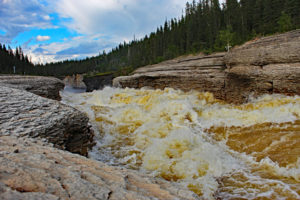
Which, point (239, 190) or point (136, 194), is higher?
point (136, 194)

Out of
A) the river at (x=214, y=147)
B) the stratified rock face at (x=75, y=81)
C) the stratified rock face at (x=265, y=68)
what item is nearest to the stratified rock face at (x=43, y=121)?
the river at (x=214, y=147)

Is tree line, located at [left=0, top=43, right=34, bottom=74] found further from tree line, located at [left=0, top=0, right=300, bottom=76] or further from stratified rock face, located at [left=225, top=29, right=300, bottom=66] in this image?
stratified rock face, located at [left=225, top=29, right=300, bottom=66]

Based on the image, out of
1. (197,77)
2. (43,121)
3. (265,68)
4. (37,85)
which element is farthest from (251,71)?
(37,85)

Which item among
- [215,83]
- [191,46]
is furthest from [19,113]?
[191,46]

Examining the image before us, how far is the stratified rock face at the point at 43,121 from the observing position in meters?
4.18

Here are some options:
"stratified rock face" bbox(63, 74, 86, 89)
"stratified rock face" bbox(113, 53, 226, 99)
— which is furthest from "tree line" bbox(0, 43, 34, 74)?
"stratified rock face" bbox(113, 53, 226, 99)

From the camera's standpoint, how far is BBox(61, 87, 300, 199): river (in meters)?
4.12

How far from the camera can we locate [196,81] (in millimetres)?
16188

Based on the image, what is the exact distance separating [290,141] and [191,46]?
3733 cm

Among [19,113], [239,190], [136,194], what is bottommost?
[239,190]

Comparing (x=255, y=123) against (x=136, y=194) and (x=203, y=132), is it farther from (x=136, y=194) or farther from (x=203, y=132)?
(x=136, y=194)

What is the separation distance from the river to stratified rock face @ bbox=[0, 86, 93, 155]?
2.84 feet

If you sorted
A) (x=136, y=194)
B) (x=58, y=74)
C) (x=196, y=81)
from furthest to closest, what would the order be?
(x=58, y=74)
(x=196, y=81)
(x=136, y=194)

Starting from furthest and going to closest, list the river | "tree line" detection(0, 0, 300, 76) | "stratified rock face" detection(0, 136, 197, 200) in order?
"tree line" detection(0, 0, 300, 76)
the river
"stratified rock face" detection(0, 136, 197, 200)
